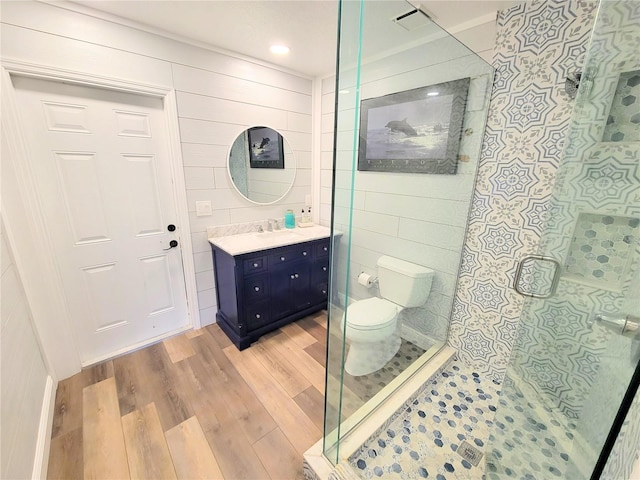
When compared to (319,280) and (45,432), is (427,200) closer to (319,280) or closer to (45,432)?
(319,280)

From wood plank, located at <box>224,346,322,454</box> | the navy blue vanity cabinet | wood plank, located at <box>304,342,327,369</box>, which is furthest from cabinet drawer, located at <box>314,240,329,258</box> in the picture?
wood plank, located at <box>224,346,322,454</box>

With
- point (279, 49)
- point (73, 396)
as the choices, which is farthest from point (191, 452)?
point (279, 49)

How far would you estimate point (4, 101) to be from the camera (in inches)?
53.5

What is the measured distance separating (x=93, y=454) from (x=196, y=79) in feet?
7.79

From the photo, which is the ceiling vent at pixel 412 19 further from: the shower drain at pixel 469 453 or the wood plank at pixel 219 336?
the wood plank at pixel 219 336

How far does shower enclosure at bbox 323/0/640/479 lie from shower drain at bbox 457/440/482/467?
4 centimetres

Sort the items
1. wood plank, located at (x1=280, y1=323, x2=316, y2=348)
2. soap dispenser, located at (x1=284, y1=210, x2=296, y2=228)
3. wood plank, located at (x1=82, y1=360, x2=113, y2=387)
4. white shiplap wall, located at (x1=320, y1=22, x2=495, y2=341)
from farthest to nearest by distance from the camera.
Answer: soap dispenser, located at (x1=284, y1=210, x2=296, y2=228)
wood plank, located at (x1=280, y1=323, x2=316, y2=348)
wood plank, located at (x1=82, y1=360, x2=113, y2=387)
white shiplap wall, located at (x1=320, y1=22, x2=495, y2=341)

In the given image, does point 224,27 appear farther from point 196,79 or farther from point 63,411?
point 63,411

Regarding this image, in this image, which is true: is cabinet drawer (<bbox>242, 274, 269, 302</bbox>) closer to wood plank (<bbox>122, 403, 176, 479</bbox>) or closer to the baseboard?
wood plank (<bbox>122, 403, 176, 479</bbox>)

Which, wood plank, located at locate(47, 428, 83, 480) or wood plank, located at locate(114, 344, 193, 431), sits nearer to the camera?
wood plank, located at locate(47, 428, 83, 480)

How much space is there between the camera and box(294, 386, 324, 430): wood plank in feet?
5.08

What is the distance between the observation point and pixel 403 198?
185 cm

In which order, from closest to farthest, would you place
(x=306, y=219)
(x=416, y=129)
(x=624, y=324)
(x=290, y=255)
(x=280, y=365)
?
1. (x=624, y=324)
2. (x=416, y=129)
3. (x=280, y=365)
4. (x=290, y=255)
5. (x=306, y=219)

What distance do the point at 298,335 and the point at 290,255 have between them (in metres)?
0.71
